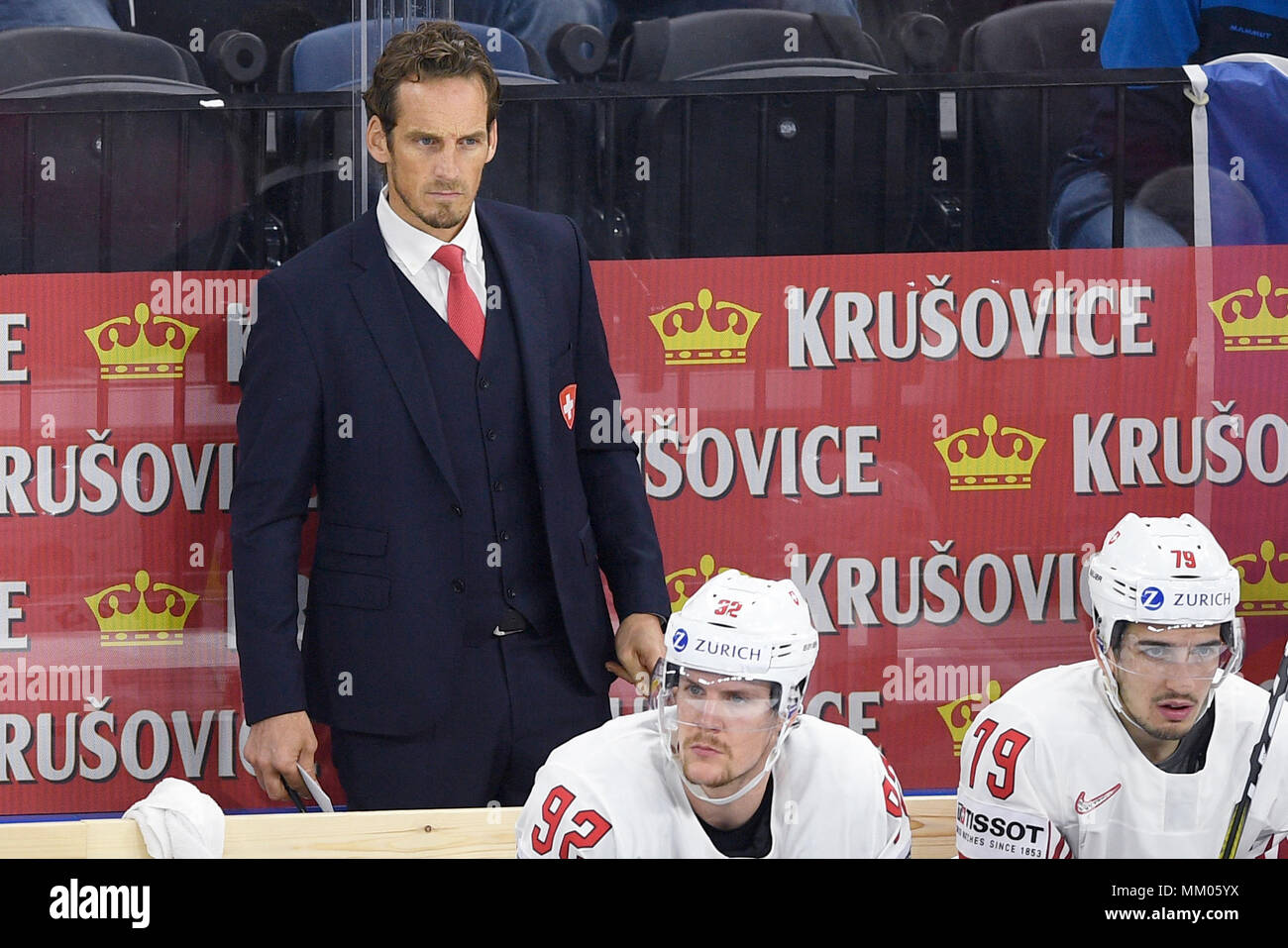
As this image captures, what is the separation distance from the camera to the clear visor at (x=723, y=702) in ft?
8.20

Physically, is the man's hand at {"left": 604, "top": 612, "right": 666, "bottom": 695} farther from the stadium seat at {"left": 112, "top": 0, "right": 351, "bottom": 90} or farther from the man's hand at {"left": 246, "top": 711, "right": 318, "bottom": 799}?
the stadium seat at {"left": 112, "top": 0, "right": 351, "bottom": 90}

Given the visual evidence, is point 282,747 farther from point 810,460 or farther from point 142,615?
point 810,460

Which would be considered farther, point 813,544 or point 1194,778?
point 813,544

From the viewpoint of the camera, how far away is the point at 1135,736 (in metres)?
2.74

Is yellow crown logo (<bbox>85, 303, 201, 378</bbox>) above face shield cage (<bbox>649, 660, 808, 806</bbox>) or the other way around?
above

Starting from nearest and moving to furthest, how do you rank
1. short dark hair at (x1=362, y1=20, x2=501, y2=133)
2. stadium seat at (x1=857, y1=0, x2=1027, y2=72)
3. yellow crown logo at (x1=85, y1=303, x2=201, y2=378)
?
short dark hair at (x1=362, y1=20, x2=501, y2=133)
yellow crown logo at (x1=85, y1=303, x2=201, y2=378)
stadium seat at (x1=857, y1=0, x2=1027, y2=72)

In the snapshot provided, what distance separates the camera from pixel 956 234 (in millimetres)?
3143

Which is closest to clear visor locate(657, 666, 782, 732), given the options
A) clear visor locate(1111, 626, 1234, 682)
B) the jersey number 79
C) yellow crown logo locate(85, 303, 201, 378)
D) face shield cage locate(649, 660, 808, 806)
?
face shield cage locate(649, 660, 808, 806)

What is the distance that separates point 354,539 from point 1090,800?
52.3 inches

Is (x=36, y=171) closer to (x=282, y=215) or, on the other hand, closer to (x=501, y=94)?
(x=282, y=215)

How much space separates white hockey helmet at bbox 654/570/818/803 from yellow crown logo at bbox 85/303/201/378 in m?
1.17

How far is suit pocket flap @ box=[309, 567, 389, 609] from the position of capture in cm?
298
